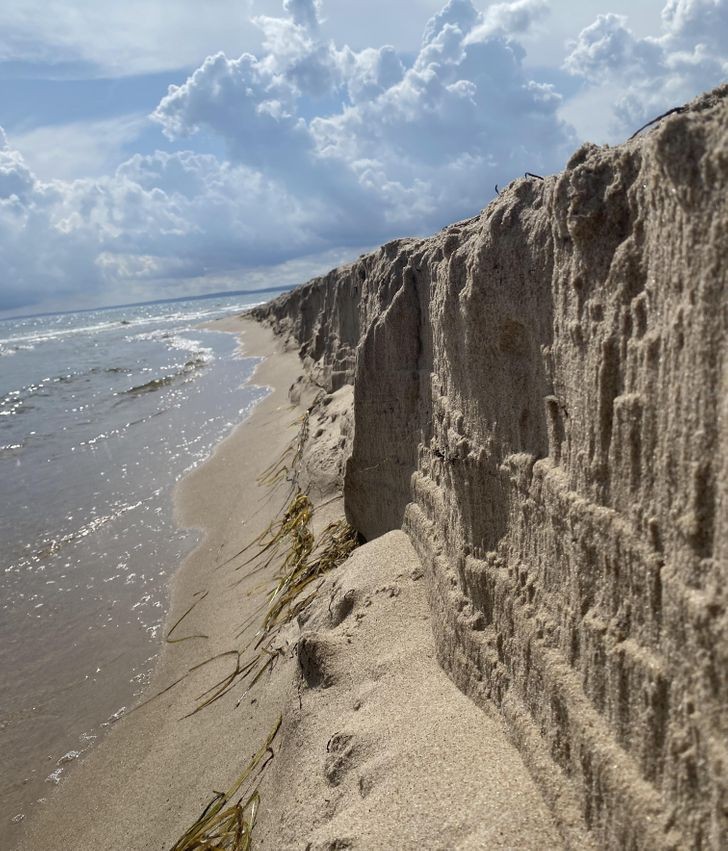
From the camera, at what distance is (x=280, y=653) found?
3611 mm

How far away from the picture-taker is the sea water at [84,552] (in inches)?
157

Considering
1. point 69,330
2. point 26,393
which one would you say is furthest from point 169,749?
point 69,330

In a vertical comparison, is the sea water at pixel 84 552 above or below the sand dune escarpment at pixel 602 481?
below

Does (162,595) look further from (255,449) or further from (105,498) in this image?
(255,449)

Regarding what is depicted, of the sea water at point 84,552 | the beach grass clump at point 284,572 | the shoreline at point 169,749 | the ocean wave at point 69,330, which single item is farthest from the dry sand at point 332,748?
the ocean wave at point 69,330

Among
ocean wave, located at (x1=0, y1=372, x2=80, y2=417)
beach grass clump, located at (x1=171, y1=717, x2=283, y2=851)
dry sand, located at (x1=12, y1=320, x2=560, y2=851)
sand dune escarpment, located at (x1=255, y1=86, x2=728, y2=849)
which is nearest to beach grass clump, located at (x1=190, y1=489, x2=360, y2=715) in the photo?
dry sand, located at (x1=12, y1=320, x2=560, y2=851)

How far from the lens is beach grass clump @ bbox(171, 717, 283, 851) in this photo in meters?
2.66

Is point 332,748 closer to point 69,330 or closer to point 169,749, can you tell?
point 169,749

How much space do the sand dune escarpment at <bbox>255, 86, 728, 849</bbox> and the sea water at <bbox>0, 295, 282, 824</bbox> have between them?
246 cm

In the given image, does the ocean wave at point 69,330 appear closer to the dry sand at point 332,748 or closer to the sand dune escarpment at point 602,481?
the dry sand at point 332,748

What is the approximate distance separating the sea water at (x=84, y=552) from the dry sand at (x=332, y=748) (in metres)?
0.27

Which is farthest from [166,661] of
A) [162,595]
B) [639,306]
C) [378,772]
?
[639,306]

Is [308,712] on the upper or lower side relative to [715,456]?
lower

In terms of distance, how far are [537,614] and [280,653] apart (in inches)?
75.3
